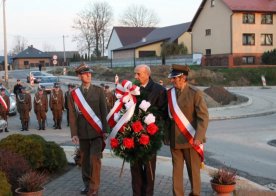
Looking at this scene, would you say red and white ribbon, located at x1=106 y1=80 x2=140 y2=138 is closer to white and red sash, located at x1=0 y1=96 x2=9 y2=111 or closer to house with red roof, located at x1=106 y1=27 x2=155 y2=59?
white and red sash, located at x1=0 y1=96 x2=9 y2=111

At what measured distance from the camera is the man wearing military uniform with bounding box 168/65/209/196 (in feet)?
21.5

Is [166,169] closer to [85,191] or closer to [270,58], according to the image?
[85,191]

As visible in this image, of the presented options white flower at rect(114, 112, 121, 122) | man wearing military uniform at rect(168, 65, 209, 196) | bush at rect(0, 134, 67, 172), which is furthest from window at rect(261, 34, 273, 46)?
white flower at rect(114, 112, 121, 122)

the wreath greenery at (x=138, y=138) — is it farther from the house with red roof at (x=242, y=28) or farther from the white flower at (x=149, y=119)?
the house with red roof at (x=242, y=28)

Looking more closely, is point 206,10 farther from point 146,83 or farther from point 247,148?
point 146,83

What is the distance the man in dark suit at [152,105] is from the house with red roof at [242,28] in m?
45.6

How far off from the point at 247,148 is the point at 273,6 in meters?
46.3

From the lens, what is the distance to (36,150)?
8.63 m

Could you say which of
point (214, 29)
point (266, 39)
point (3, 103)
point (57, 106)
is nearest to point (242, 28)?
point (266, 39)

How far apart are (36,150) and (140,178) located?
2501mm

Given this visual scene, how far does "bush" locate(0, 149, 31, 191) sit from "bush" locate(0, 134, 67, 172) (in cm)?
72

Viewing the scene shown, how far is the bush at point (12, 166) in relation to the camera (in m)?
7.15

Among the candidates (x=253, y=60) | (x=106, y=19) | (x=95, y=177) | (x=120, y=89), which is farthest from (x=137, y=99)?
(x=106, y=19)

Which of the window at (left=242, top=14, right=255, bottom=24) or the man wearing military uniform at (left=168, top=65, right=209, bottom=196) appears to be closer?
the man wearing military uniform at (left=168, top=65, right=209, bottom=196)
